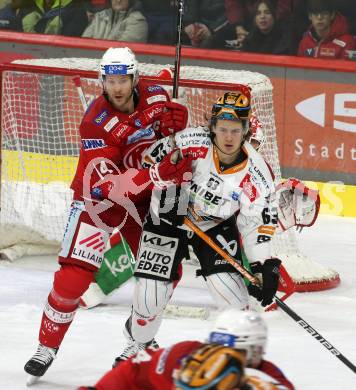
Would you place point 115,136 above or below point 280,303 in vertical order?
above

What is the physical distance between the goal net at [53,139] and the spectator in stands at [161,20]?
3.05 ft

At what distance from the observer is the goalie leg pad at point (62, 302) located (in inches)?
216

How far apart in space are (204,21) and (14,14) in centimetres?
153

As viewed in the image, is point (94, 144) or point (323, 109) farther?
point (323, 109)

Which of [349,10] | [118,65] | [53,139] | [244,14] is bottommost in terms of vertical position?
[53,139]

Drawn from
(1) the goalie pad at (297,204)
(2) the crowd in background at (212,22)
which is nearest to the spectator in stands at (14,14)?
(2) the crowd in background at (212,22)

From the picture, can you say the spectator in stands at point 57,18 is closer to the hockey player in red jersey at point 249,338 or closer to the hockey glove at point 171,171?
the hockey glove at point 171,171

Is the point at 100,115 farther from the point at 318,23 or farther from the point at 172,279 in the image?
the point at 318,23

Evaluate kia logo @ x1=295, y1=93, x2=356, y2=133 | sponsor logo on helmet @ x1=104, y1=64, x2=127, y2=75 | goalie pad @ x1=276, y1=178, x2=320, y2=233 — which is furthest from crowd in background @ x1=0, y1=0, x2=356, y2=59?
sponsor logo on helmet @ x1=104, y1=64, x2=127, y2=75

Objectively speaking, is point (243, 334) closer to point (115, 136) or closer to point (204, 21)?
point (115, 136)

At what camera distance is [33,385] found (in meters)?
5.46

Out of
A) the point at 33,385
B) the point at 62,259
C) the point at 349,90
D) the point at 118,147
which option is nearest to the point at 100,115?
the point at 118,147

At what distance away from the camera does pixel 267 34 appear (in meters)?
9.38

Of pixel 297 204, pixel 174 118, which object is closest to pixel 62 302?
pixel 174 118
